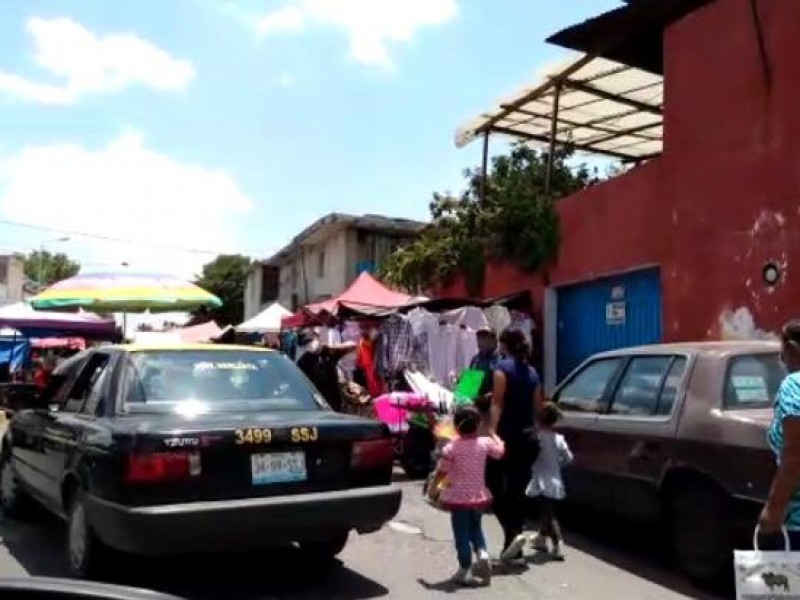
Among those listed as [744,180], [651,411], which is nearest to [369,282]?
[744,180]

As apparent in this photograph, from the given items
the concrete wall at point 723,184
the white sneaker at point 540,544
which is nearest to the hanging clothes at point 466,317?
the concrete wall at point 723,184

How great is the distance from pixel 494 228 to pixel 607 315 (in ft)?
10.2

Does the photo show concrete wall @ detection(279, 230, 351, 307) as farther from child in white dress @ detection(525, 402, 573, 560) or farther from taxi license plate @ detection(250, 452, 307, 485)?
taxi license plate @ detection(250, 452, 307, 485)

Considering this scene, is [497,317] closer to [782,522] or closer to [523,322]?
[523,322]

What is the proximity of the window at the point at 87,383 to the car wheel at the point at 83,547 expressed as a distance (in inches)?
30.5

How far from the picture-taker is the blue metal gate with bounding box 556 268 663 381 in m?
11.9

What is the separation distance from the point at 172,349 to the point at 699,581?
378 cm

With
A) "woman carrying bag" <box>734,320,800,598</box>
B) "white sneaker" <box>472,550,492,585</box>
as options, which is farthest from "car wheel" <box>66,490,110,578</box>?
"woman carrying bag" <box>734,320,800,598</box>

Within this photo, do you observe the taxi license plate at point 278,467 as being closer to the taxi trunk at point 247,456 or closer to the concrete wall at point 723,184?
the taxi trunk at point 247,456

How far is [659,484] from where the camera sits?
20.8 ft

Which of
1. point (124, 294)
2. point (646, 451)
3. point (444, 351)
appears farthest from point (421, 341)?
point (646, 451)

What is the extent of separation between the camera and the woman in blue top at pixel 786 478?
3633 millimetres

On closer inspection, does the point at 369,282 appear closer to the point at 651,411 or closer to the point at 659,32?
the point at 659,32

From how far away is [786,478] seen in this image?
12.0ft
